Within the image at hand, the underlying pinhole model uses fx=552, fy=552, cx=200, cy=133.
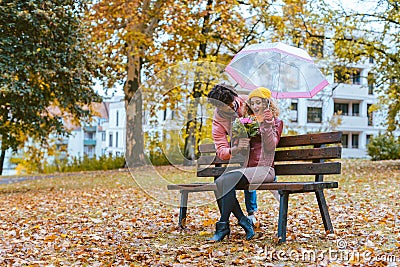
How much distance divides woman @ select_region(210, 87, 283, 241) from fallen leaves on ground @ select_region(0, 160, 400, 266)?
0.21 meters

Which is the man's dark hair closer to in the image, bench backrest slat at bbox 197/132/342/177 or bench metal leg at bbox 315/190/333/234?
bench backrest slat at bbox 197/132/342/177

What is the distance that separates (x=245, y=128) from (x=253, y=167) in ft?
1.38

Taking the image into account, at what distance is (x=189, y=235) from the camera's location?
6.16 metres

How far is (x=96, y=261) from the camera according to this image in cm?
502

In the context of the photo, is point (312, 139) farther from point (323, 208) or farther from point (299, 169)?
point (323, 208)

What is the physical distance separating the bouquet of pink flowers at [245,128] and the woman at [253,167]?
0.18 feet

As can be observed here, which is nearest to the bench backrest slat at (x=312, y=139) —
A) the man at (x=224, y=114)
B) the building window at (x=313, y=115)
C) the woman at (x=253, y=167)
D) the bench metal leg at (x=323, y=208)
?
the woman at (x=253, y=167)

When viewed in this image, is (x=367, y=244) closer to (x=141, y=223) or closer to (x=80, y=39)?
Answer: (x=141, y=223)

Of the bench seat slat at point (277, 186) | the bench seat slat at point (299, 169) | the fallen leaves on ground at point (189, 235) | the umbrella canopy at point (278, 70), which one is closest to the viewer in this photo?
the fallen leaves on ground at point (189, 235)

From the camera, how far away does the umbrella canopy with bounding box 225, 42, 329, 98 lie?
22.6ft

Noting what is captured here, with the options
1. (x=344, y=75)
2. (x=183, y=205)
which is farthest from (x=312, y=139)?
(x=344, y=75)

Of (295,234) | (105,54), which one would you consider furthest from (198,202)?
(105,54)

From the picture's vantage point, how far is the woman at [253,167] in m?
5.53

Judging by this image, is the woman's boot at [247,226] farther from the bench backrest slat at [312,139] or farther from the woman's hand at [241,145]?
the bench backrest slat at [312,139]
